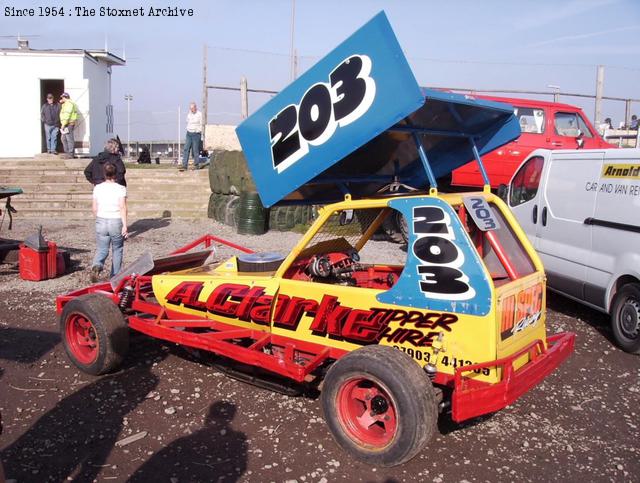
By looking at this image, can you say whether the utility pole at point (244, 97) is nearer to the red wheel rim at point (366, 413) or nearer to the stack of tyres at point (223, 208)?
the stack of tyres at point (223, 208)

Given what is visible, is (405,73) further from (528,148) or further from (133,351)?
(528,148)

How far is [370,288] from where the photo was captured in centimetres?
434

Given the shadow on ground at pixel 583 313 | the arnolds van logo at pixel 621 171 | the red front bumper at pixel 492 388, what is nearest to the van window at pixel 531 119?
the shadow on ground at pixel 583 313

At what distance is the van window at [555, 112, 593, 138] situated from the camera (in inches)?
440

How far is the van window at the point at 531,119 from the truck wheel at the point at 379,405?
8.74 m

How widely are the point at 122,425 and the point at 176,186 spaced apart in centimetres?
1186

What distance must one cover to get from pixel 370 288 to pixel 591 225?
135 inches

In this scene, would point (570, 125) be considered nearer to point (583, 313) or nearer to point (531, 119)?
point (531, 119)

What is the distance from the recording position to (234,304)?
182 inches

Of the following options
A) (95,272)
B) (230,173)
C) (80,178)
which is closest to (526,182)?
(95,272)

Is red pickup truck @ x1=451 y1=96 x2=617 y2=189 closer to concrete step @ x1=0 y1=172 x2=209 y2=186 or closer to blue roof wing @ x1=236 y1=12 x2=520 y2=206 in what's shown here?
blue roof wing @ x1=236 y1=12 x2=520 y2=206

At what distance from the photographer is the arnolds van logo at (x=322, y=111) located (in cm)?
379

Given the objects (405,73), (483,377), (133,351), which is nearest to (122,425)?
(133,351)

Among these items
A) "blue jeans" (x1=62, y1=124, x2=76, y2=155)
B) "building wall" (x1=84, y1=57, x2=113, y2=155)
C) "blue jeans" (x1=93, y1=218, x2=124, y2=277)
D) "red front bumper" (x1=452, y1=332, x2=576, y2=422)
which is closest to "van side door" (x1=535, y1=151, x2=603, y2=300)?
"red front bumper" (x1=452, y1=332, x2=576, y2=422)
